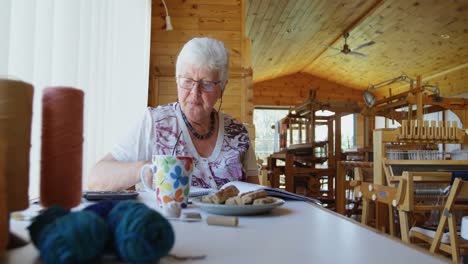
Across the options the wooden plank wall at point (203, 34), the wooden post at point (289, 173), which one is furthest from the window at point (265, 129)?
the wooden plank wall at point (203, 34)

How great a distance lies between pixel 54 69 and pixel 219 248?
901 mm

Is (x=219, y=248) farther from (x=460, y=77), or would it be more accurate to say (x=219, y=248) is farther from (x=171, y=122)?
(x=460, y=77)

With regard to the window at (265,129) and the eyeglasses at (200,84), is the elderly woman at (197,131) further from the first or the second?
the window at (265,129)

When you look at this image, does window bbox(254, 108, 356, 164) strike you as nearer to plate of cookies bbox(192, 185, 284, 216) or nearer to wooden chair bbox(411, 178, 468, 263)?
wooden chair bbox(411, 178, 468, 263)

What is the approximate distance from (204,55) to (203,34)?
2.52 meters

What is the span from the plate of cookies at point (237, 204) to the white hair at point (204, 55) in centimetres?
62

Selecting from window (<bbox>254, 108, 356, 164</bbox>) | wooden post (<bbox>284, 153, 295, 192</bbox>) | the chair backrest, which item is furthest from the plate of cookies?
window (<bbox>254, 108, 356, 164</bbox>)

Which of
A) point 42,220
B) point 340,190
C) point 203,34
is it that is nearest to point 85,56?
point 42,220

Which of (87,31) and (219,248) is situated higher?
(87,31)

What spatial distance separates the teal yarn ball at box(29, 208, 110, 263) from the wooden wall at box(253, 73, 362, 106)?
981cm

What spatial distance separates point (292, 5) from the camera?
547cm

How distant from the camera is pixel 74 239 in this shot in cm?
31

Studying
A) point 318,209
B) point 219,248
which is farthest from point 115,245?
point 318,209

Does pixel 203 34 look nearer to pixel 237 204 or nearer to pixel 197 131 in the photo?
pixel 197 131
